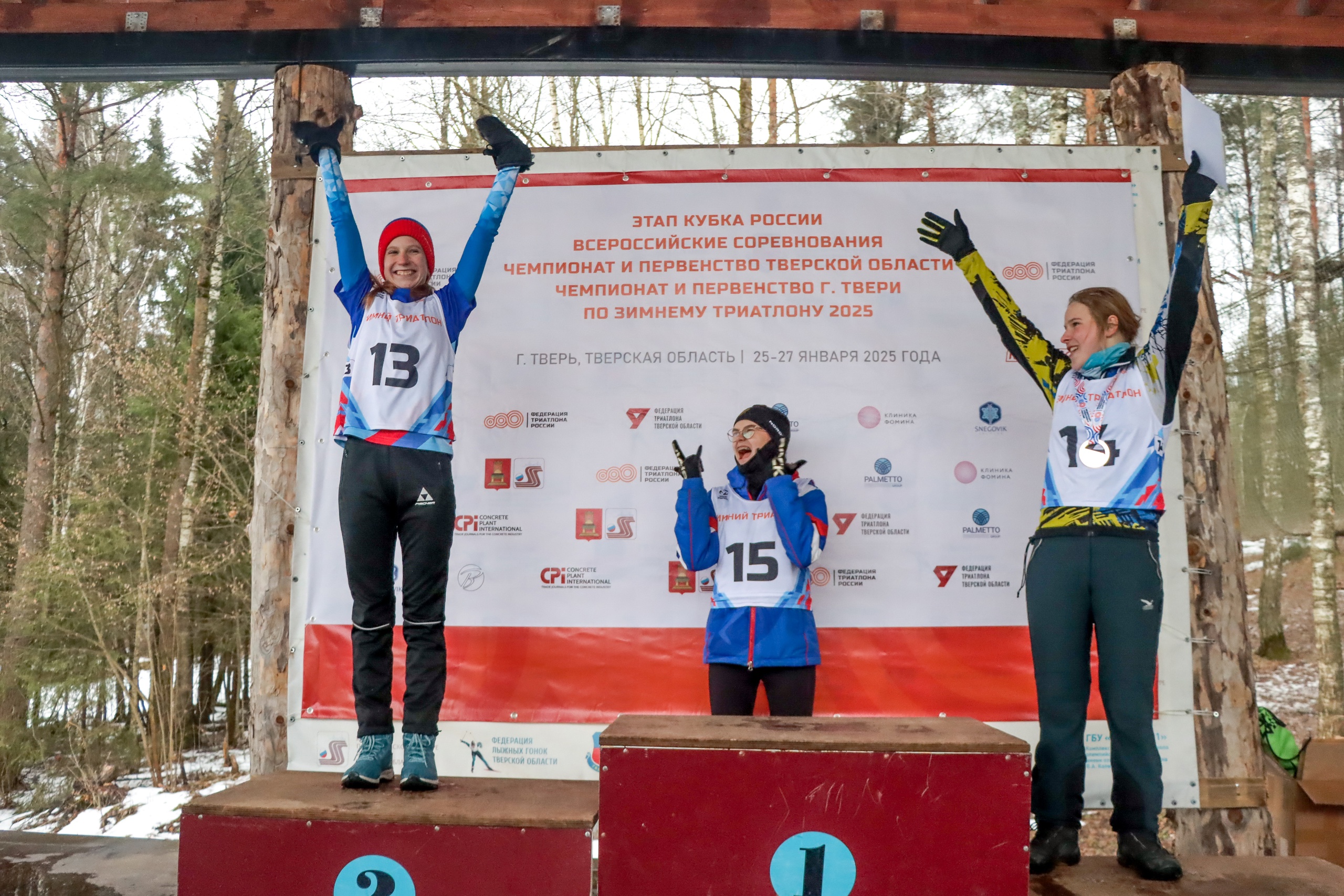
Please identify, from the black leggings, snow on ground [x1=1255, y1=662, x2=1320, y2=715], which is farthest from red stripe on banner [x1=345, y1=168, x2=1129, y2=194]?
snow on ground [x1=1255, y1=662, x2=1320, y2=715]

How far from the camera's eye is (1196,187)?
2.76 metres

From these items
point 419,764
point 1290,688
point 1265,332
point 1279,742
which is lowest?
point 1290,688

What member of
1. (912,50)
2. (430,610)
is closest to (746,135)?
(912,50)

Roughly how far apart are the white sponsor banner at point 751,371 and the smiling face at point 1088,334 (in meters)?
0.77

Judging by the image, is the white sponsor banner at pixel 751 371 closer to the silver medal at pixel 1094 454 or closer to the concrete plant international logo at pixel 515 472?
the concrete plant international logo at pixel 515 472

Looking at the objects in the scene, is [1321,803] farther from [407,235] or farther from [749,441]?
[407,235]

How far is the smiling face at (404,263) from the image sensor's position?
288 centimetres

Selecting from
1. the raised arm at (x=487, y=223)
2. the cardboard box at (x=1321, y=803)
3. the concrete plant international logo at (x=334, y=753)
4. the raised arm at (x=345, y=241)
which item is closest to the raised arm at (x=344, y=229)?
the raised arm at (x=345, y=241)

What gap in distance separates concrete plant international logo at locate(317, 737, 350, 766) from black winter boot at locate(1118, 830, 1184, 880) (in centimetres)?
247

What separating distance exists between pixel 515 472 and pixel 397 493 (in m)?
0.85

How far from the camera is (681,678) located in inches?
135

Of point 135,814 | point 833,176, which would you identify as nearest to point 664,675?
point 833,176

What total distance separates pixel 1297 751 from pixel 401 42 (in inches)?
181

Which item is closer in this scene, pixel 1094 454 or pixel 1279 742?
pixel 1094 454
